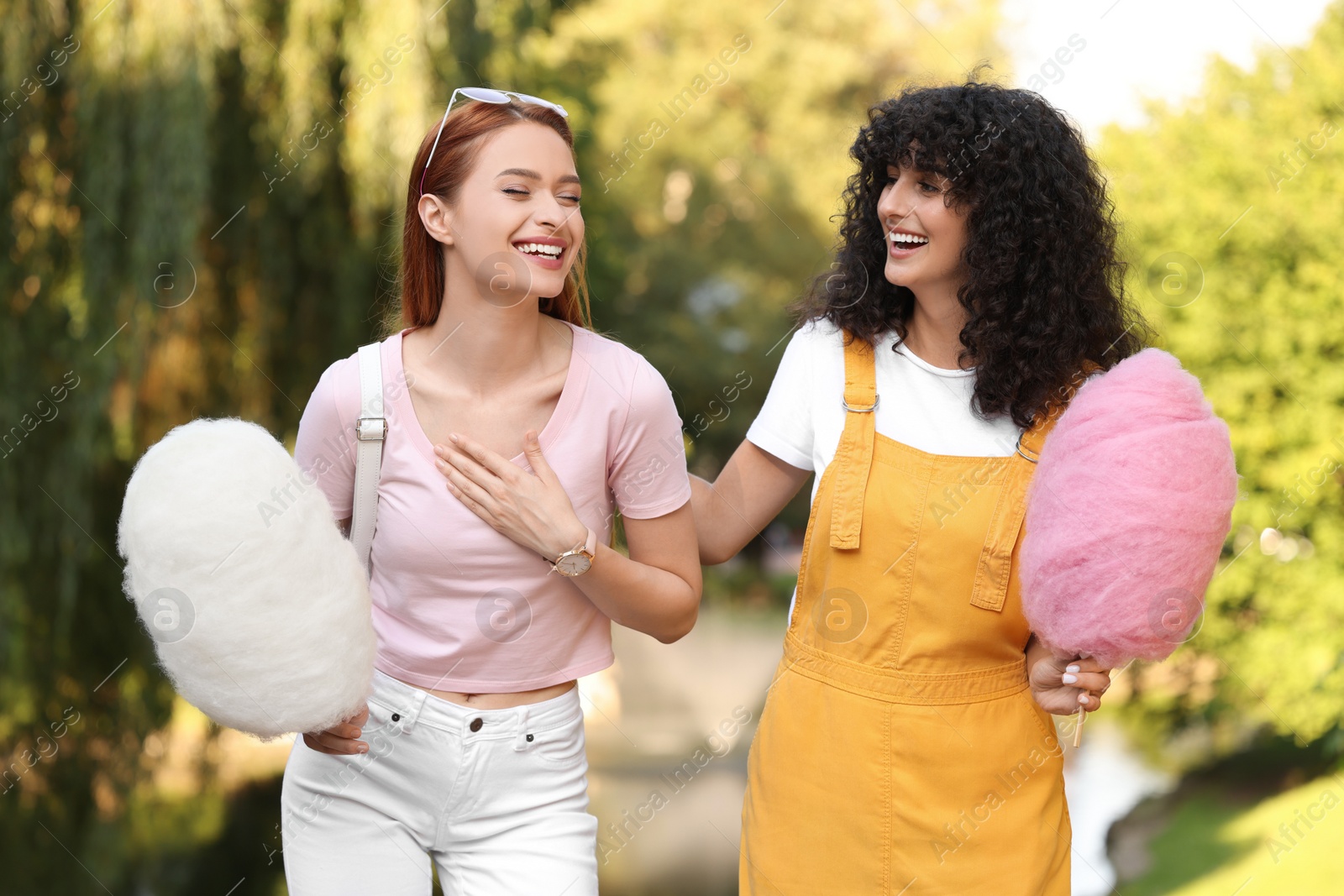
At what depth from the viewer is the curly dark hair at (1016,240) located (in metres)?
2.15

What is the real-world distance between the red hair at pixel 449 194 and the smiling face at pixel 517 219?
3cm

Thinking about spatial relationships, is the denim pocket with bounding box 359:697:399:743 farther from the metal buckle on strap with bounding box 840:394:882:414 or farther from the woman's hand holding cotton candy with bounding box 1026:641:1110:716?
the woman's hand holding cotton candy with bounding box 1026:641:1110:716

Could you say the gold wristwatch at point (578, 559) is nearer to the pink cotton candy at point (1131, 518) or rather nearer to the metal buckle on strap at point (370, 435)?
the metal buckle on strap at point (370, 435)

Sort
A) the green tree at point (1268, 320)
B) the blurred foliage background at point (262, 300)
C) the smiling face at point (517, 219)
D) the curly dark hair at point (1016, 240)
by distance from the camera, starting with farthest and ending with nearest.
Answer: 1. the green tree at point (1268, 320)
2. the blurred foliage background at point (262, 300)
3. the curly dark hair at point (1016, 240)
4. the smiling face at point (517, 219)

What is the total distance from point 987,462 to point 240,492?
1.28m

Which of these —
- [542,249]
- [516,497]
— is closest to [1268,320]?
[542,249]

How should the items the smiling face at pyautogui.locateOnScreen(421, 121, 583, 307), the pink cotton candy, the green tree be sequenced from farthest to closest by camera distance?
the green tree → the smiling face at pyautogui.locateOnScreen(421, 121, 583, 307) → the pink cotton candy

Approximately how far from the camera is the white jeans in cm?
199

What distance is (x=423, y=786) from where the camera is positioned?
2.01 m

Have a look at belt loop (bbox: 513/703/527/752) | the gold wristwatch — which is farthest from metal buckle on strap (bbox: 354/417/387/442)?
belt loop (bbox: 513/703/527/752)

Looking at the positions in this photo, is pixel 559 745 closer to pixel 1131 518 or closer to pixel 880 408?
pixel 880 408

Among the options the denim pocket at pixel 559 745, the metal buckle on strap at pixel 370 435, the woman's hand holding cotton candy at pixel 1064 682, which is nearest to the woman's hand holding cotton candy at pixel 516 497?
the metal buckle on strap at pixel 370 435

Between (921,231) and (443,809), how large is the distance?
4.45ft

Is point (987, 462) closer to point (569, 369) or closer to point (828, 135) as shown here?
point (569, 369)
